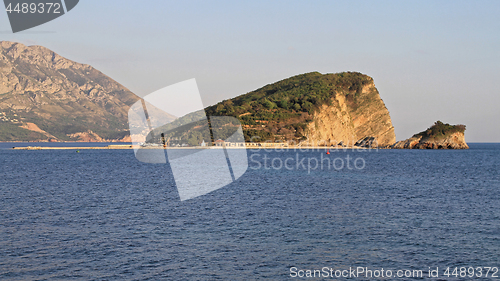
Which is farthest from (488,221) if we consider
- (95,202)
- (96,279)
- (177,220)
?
(95,202)

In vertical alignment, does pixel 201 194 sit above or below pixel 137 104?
below

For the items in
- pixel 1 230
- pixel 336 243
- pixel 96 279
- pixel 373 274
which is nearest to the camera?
pixel 96 279

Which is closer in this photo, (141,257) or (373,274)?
(373,274)

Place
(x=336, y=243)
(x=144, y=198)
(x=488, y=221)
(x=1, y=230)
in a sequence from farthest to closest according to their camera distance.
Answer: (x=144, y=198) → (x=488, y=221) → (x=1, y=230) → (x=336, y=243)

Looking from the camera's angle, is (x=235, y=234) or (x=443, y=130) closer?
(x=235, y=234)

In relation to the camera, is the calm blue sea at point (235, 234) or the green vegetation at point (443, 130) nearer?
the calm blue sea at point (235, 234)

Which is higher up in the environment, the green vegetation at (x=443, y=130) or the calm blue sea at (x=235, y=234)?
the green vegetation at (x=443, y=130)

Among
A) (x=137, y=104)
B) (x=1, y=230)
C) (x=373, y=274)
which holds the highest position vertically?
(x=137, y=104)

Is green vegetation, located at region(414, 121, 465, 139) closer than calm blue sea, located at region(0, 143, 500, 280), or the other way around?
calm blue sea, located at region(0, 143, 500, 280)

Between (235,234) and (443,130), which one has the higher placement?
(443,130)

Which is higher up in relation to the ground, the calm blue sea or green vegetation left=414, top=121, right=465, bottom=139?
green vegetation left=414, top=121, right=465, bottom=139

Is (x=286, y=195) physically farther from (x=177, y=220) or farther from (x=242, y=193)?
(x=177, y=220)

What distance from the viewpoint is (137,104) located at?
26.2 meters

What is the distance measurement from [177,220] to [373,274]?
13.8 m
